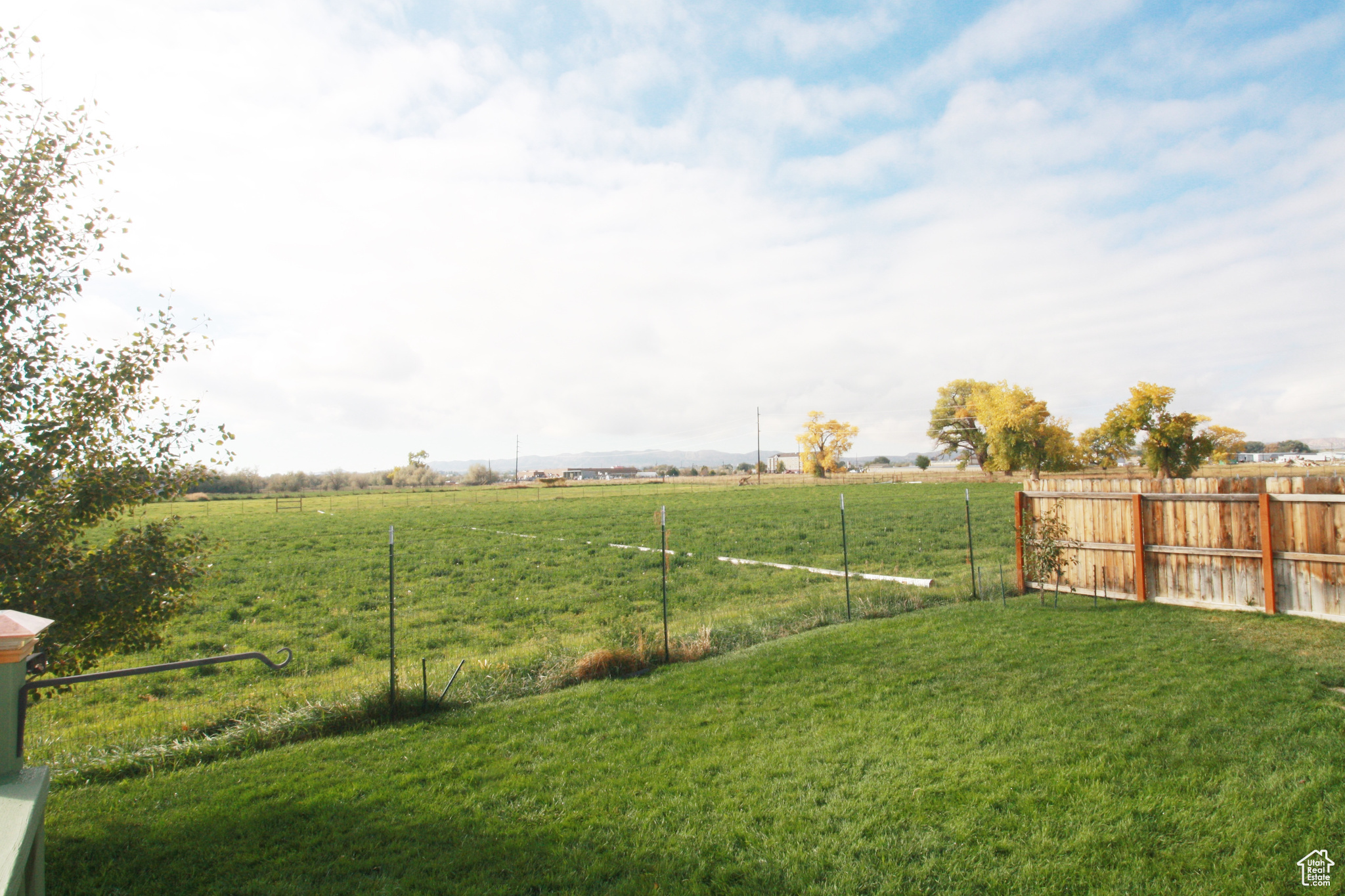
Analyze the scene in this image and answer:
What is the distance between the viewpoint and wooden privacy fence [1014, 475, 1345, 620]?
8883 mm

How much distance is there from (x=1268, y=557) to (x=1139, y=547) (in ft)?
5.08

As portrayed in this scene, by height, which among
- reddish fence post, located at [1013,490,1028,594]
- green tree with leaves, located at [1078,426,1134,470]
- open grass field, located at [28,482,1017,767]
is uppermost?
green tree with leaves, located at [1078,426,1134,470]

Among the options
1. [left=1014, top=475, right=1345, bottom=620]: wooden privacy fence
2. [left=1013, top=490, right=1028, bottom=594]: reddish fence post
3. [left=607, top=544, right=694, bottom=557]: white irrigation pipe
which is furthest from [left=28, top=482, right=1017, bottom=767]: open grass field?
[left=1014, top=475, right=1345, bottom=620]: wooden privacy fence

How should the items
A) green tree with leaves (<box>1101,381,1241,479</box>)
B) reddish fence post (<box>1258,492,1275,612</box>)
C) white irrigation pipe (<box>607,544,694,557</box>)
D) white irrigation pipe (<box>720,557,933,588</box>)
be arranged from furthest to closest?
green tree with leaves (<box>1101,381,1241,479</box>) → white irrigation pipe (<box>607,544,694,557</box>) → white irrigation pipe (<box>720,557,933,588</box>) → reddish fence post (<box>1258,492,1275,612</box>)

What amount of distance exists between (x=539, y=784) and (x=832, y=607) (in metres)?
6.91

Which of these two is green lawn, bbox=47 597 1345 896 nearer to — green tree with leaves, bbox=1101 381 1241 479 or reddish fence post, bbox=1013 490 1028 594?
reddish fence post, bbox=1013 490 1028 594

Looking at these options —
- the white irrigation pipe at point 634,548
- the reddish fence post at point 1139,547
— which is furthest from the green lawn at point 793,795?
the white irrigation pipe at point 634,548

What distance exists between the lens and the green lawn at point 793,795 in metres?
3.59

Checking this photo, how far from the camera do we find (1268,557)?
30.1 ft

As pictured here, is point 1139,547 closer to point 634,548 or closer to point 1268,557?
point 1268,557

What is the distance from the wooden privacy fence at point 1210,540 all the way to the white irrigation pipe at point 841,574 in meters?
1.77

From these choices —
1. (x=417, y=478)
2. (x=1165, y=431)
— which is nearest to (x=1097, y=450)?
(x=1165, y=431)

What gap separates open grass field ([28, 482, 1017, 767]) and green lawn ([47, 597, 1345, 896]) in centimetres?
185

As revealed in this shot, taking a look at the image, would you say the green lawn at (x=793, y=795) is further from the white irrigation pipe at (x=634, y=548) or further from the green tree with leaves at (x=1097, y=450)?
the green tree with leaves at (x=1097, y=450)
